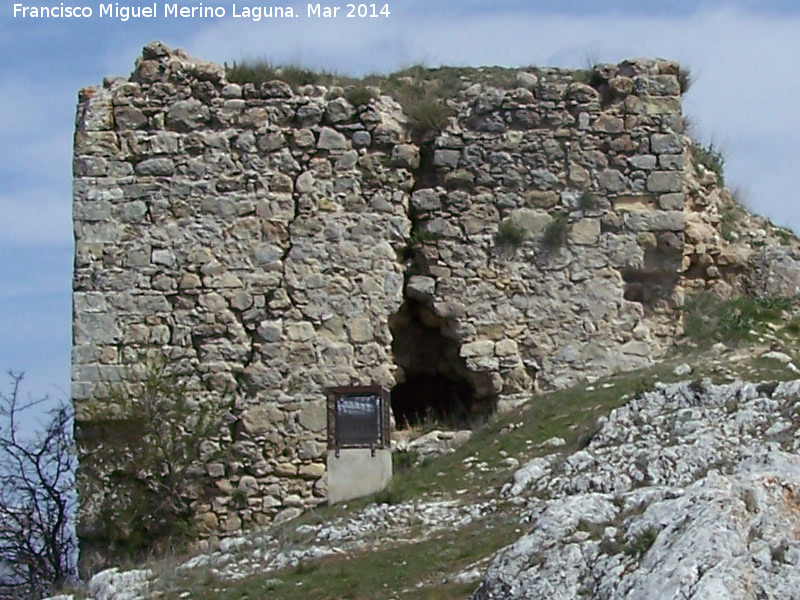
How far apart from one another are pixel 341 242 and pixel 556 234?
1940 millimetres

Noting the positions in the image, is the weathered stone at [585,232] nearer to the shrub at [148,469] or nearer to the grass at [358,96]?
the grass at [358,96]

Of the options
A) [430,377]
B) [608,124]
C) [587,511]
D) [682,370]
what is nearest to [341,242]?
[430,377]

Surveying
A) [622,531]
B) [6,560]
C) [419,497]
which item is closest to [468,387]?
[419,497]

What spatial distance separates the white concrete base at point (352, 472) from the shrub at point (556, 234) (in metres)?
2.57

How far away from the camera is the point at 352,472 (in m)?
12.4

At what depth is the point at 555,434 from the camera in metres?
12.2

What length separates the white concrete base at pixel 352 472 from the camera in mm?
12336

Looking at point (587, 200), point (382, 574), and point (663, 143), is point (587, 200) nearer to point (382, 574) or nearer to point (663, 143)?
point (663, 143)

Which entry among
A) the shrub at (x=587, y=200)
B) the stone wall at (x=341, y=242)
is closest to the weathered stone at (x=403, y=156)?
the stone wall at (x=341, y=242)

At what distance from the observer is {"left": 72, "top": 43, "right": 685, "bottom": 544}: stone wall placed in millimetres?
13258

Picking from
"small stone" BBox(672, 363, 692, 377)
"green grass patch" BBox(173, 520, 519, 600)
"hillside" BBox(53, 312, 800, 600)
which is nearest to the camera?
"hillside" BBox(53, 312, 800, 600)

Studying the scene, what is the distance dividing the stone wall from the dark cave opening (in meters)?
0.04

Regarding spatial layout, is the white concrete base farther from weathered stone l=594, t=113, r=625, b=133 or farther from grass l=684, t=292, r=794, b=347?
weathered stone l=594, t=113, r=625, b=133

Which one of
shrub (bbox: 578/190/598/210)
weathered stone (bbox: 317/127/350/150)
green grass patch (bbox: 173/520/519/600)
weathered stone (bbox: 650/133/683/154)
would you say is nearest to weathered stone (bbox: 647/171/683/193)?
weathered stone (bbox: 650/133/683/154)
